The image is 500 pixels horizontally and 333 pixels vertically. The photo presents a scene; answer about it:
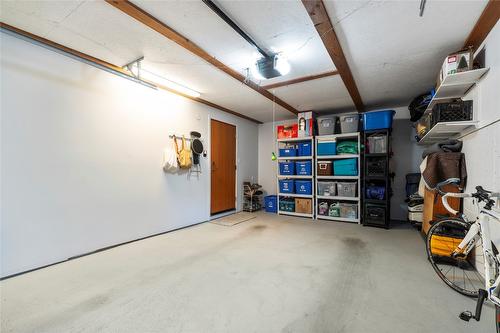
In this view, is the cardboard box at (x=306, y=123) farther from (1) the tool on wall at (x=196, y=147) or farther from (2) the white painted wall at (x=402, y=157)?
(1) the tool on wall at (x=196, y=147)

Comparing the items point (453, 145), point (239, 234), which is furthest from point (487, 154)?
point (239, 234)

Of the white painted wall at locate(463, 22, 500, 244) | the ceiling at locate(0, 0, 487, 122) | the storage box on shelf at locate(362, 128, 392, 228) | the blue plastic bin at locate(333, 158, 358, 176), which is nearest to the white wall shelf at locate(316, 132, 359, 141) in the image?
the storage box on shelf at locate(362, 128, 392, 228)

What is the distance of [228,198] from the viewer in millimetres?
5320

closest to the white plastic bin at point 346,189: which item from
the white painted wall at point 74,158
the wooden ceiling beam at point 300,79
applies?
the wooden ceiling beam at point 300,79

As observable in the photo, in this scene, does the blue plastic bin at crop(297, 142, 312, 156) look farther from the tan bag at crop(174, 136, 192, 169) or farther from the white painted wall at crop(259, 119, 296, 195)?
the tan bag at crop(174, 136, 192, 169)

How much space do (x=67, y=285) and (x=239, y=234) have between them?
2.25 meters

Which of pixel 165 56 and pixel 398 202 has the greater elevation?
pixel 165 56

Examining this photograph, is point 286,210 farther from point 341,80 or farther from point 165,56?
point 165,56

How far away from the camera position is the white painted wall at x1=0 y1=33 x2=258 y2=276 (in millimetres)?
2207

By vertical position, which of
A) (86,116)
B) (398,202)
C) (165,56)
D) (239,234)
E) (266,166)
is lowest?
(239,234)

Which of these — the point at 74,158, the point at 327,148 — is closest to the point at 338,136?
the point at 327,148

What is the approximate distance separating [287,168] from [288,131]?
934mm

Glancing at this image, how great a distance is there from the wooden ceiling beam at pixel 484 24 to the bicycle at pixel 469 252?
57.6 inches

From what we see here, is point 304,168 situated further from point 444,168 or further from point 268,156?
point 444,168
